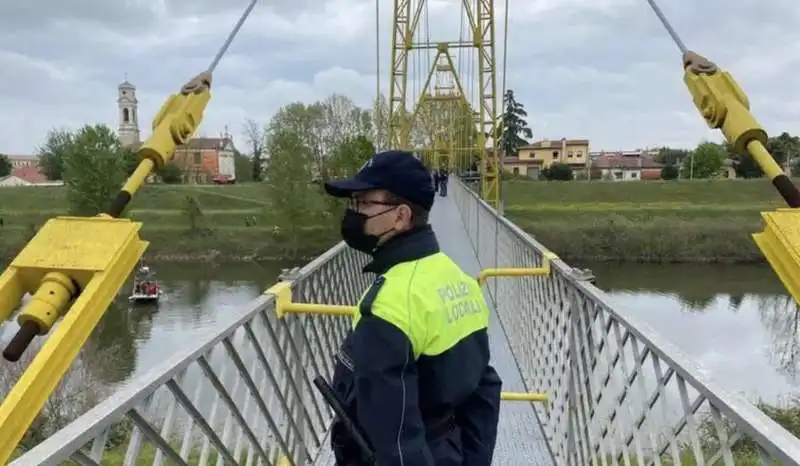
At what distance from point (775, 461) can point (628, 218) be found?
43.5 m

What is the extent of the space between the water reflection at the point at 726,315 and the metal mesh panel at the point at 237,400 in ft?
29.3

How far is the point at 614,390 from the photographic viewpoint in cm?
262

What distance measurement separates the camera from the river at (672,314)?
17906 millimetres

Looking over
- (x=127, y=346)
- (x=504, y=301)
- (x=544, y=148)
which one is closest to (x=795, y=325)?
(x=504, y=301)

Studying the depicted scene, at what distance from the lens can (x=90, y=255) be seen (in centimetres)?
208

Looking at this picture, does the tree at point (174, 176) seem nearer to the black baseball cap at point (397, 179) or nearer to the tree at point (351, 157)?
the tree at point (351, 157)

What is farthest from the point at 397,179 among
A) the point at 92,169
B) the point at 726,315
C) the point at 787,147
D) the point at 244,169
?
the point at 244,169

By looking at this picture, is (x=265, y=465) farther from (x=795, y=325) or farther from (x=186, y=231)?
(x=186, y=231)

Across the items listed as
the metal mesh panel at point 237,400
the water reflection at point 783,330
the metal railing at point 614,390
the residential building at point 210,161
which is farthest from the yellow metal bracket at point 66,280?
the residential building at point 210,161

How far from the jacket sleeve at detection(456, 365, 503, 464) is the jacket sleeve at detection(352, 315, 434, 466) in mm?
281

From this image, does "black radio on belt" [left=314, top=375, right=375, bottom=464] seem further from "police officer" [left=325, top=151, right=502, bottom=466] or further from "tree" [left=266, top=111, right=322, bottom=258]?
"tree" [left=266, top=111, right=322, bottom=258]

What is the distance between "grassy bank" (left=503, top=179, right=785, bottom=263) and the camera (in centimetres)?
3806

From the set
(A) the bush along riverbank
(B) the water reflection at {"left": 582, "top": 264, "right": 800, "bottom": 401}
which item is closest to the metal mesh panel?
(B) the water reflection at {"left": 582, "top": 264, "right": 800, "bottom": 401}

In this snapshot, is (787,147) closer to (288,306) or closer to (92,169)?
(92,169)
